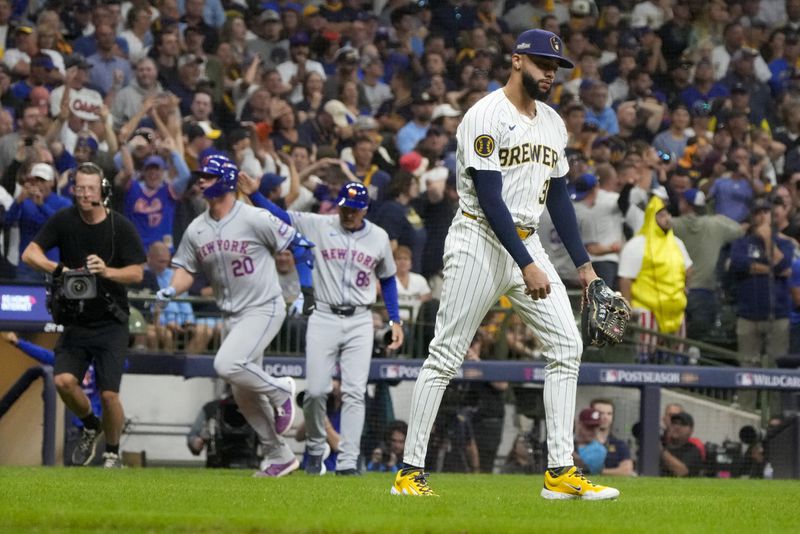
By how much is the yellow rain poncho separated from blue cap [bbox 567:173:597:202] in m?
0.63

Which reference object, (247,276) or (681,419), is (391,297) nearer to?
(247,276)

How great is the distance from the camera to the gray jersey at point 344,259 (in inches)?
408

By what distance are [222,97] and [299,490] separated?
8295 mm

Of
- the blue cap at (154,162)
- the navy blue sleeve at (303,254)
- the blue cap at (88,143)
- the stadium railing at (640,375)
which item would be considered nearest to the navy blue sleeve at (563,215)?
the navy blue sleeve at (303,254)

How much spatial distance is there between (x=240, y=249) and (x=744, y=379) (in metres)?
4.74

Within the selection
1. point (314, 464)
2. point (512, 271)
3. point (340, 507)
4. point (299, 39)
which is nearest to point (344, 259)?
point (314, 464)

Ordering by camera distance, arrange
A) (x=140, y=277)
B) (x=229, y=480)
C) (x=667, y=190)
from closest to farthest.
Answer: (x=229, y=480), (x=140, y=277), (x=667, y=190)

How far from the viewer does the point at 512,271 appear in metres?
6.86

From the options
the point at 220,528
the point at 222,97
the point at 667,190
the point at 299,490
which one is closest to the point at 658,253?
the point at 667,190

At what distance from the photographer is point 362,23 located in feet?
56.4

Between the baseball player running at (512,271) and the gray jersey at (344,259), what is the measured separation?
3531 millimetres

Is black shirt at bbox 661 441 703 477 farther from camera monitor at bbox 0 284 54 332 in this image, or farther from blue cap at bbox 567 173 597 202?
camera monitor at bbox 0 284 54 332

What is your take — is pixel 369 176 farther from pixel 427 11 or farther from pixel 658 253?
pixel 427 11

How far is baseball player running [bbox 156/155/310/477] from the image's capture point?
379 inches
